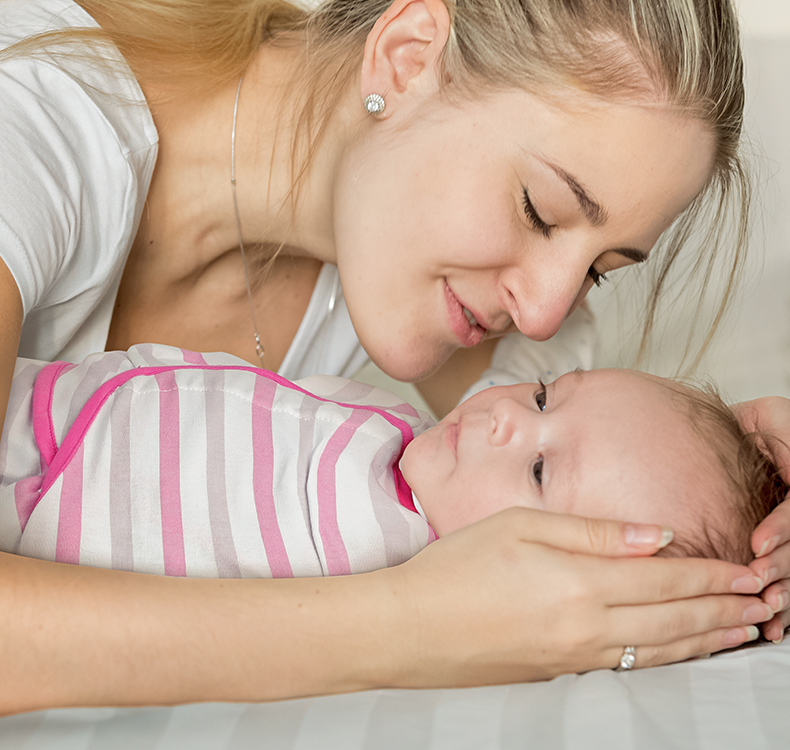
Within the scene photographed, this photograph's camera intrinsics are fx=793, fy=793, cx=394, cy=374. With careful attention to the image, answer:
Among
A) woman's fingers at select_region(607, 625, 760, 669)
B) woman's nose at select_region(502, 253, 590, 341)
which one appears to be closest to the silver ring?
woman's fingers at select_region(607, 625, 760, 669)

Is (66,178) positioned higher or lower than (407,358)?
higher

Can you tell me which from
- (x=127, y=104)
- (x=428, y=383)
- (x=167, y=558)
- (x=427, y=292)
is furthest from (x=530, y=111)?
(x=428, y=383)

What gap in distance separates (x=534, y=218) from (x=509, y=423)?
28 cm

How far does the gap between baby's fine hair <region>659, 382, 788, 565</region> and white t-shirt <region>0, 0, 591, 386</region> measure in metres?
0.81

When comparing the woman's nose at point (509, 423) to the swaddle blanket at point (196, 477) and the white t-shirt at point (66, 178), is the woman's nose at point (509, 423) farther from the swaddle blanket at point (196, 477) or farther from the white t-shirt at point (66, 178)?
the white t-shirt at point (66, 178)

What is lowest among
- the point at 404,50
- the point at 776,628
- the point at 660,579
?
the point at 776,628

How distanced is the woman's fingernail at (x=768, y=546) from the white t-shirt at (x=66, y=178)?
2.93 ft

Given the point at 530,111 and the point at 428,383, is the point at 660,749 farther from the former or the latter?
the point at 428,383

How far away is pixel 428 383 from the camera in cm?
180

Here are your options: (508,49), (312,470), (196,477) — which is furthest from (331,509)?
(508,49)

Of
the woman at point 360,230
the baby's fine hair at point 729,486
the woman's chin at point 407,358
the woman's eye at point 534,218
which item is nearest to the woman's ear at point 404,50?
the woman at point 360,230

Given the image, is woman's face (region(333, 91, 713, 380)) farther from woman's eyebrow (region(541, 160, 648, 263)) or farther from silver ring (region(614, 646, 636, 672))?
silver ring (region(614, 646, 636, 672))

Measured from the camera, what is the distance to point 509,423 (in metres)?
0.99

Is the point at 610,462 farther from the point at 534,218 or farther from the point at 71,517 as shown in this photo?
the point at 71,517
